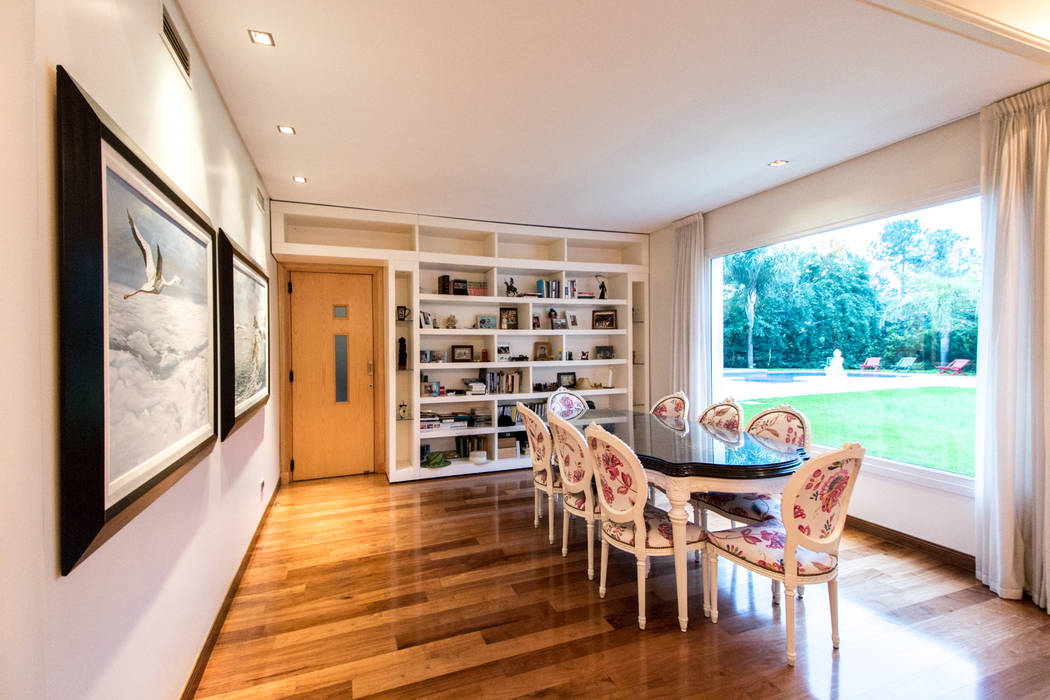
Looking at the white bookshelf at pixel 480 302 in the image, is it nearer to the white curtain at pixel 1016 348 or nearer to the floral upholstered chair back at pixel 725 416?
the floral upholstered chair back at pixel 725 416

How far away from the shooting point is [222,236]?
235 cm

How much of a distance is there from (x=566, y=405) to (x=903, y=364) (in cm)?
253

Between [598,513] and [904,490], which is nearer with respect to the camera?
[598,513]

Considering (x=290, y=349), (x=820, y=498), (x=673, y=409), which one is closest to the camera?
(x=820, y=498)

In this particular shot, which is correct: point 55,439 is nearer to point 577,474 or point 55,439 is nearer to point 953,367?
point 577,474

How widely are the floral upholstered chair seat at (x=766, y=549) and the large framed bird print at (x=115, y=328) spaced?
233 centimetres

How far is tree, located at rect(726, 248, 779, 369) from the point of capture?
14.6ft

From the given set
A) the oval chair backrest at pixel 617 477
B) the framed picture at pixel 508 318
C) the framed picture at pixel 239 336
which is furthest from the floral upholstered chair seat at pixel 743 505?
the framed picture at pixel 508 318

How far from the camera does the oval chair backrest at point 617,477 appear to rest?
2.28m

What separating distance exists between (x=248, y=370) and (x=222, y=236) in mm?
882

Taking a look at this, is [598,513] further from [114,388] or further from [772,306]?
[772,306]

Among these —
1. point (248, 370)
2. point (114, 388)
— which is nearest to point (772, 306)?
point (248, 370)

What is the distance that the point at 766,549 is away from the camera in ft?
7.15

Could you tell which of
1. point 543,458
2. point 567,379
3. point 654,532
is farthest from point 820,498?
point 567,379
